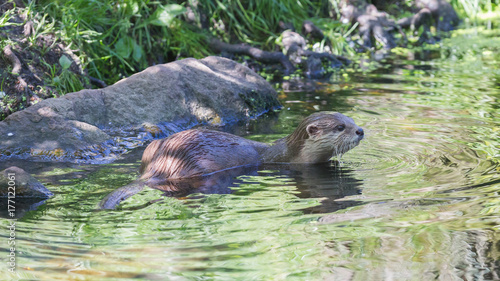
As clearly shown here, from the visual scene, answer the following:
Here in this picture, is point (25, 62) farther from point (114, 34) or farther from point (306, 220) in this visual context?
point (306, 220)

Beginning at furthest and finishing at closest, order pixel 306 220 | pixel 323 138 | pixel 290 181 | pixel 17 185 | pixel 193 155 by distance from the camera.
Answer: pixel 323 138 → pixel 193 155 → pixel 290 181 → pixel 17 185 → pixel 306 220

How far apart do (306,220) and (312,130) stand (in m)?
1.64

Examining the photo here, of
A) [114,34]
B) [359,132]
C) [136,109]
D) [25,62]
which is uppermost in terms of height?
[359,132]

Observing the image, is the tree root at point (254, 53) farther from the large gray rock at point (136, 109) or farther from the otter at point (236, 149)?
the otter at point (236, 149)

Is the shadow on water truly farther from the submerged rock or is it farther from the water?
the submerged rock

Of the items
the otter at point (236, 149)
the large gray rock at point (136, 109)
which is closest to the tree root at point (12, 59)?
the large gray rock at point (136, 109)

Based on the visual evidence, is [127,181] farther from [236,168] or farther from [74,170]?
[236,168]

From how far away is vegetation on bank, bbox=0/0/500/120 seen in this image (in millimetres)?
6598

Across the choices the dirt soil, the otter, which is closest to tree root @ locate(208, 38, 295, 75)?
the dirt soil

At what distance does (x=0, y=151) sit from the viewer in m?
5.30

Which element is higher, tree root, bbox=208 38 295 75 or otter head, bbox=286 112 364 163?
otter head, bbox=286 112 364 163

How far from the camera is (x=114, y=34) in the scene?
8.13 meters

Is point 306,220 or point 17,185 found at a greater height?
point 306,220

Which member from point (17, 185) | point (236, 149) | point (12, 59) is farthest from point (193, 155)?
point (12, 59)
